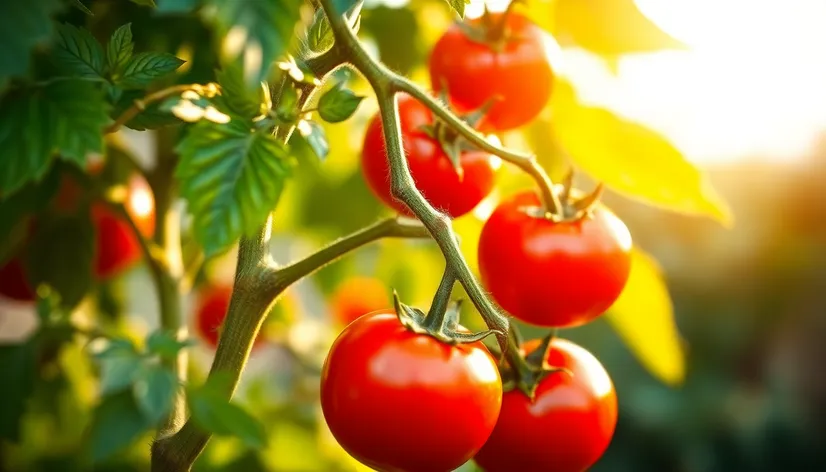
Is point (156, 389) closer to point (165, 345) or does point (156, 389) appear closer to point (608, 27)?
point (165, 345)

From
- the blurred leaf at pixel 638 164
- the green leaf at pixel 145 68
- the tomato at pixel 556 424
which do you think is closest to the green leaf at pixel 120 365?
the green leaf at pixel 145 68

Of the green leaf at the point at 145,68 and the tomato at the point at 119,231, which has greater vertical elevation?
the green leaf at the point at 145,68

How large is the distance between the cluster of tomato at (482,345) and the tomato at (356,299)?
1.82 feet

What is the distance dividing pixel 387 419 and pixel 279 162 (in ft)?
0.47

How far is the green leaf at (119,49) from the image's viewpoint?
0.40 m

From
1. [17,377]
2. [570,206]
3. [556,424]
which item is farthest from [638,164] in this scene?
[17,377]

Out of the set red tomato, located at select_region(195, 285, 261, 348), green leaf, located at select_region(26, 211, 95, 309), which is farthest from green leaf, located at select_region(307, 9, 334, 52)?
red tomato, located at select_region(195, 285, 261, 348)

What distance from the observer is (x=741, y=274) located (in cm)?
335

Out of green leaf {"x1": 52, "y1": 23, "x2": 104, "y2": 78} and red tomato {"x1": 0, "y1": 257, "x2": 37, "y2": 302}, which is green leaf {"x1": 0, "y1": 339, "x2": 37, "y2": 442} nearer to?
red tomato {"x1": 0, "y1": 257, "x2": 37, "y2": 302}

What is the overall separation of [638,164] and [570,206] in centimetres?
9

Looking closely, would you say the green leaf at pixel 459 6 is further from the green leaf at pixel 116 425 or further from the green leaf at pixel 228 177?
the green leaf at pixel 116 425

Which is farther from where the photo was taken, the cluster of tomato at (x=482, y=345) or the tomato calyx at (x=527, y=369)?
the tomato calyx at (x=527, y=369)

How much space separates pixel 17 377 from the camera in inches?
30.6

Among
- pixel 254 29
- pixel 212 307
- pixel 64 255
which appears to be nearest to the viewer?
pixel 254 29
